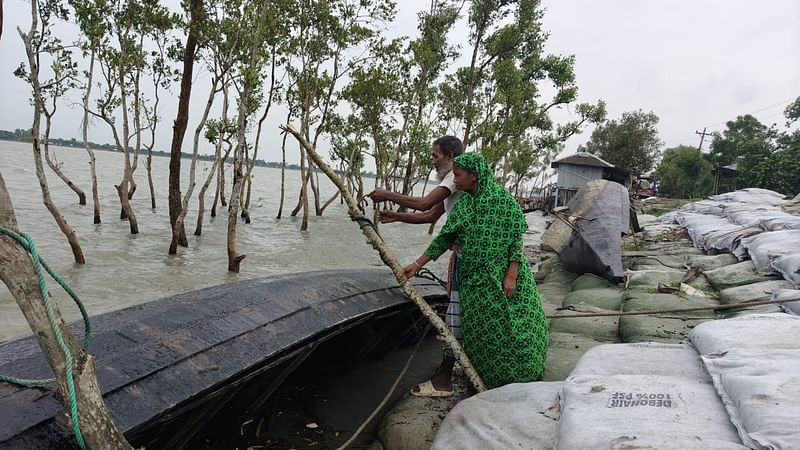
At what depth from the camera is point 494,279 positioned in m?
2.84

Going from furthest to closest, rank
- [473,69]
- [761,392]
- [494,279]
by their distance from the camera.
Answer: [473,69] < [494,279] < [761,392]

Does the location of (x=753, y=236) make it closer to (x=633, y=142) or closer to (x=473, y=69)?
(x=473, y=69)

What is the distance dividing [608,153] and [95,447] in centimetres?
3140

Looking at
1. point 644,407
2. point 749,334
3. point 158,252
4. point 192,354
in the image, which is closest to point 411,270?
point 192,354

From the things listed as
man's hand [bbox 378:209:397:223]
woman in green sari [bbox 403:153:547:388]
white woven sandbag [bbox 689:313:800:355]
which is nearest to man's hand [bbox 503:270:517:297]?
woman in green sari [bbox 403:153:547:388]

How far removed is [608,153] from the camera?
29.6 m

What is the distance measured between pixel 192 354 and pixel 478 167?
174cm

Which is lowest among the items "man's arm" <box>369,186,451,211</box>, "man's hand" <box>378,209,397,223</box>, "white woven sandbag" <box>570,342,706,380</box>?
"white woven sandbag" <box>570,342,706,380</box>

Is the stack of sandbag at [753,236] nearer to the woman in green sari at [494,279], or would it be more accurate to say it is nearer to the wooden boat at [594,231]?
the wooden boat at [594,231]

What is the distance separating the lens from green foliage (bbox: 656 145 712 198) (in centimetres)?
3028

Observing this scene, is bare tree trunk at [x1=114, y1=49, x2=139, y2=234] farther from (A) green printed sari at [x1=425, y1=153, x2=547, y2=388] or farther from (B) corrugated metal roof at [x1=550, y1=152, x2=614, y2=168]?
(B) corrugated metal roof at [x1=550, y1=152, x2=614, y2=168]

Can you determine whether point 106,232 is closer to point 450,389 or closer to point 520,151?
point 450,389

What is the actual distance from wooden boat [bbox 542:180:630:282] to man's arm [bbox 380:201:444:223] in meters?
3.77

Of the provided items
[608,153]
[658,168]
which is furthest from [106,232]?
[658,168]
